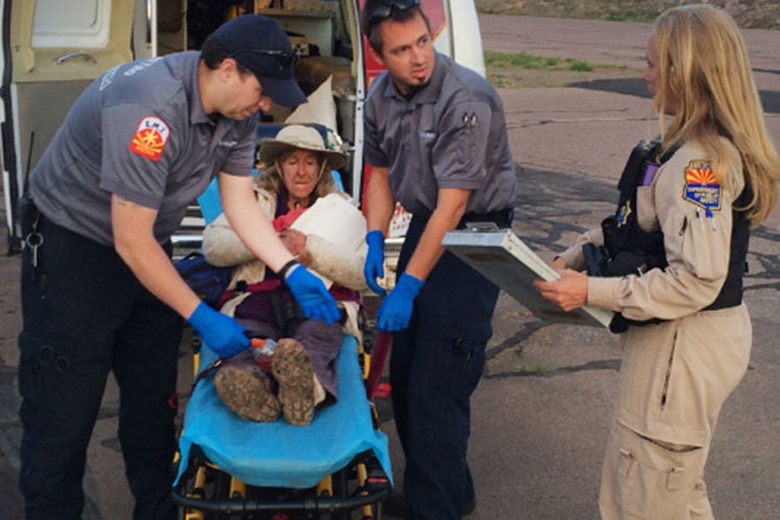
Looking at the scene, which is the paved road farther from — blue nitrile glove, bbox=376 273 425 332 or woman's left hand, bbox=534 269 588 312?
blue nitrile glove, bbox=376 273 425 332

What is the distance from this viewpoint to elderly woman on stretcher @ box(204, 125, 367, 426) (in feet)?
10.0

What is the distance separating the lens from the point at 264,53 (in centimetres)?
289

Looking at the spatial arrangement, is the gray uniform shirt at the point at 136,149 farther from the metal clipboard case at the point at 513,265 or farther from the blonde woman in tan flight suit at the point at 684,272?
the blonde woman in tan flight suit at the point at 684,272

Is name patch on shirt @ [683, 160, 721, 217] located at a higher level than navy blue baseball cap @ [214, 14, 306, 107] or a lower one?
lower

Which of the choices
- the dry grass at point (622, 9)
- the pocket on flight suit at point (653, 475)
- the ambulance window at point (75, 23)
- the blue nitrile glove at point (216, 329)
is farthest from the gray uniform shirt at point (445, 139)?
the dry grass at point (622, 9)

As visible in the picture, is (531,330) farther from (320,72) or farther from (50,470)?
(50,470)

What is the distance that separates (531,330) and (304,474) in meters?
3.18

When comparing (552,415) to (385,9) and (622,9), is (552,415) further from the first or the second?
(622,9)

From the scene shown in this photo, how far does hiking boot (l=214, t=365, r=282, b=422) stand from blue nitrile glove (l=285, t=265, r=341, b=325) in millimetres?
467

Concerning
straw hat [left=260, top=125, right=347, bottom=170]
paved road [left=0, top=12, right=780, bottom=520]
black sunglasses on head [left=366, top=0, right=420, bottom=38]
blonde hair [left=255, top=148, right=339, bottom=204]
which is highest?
black sunglasses on head [left=366, top=0, right=420, bottom=38]

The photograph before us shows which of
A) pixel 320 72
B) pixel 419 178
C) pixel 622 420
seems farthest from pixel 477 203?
pixel 320 72

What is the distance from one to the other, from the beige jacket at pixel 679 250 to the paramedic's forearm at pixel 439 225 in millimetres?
709

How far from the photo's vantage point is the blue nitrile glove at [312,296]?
350 cm

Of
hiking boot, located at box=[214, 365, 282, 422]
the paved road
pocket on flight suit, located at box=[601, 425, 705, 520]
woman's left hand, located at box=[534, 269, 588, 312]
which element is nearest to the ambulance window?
the paved road
